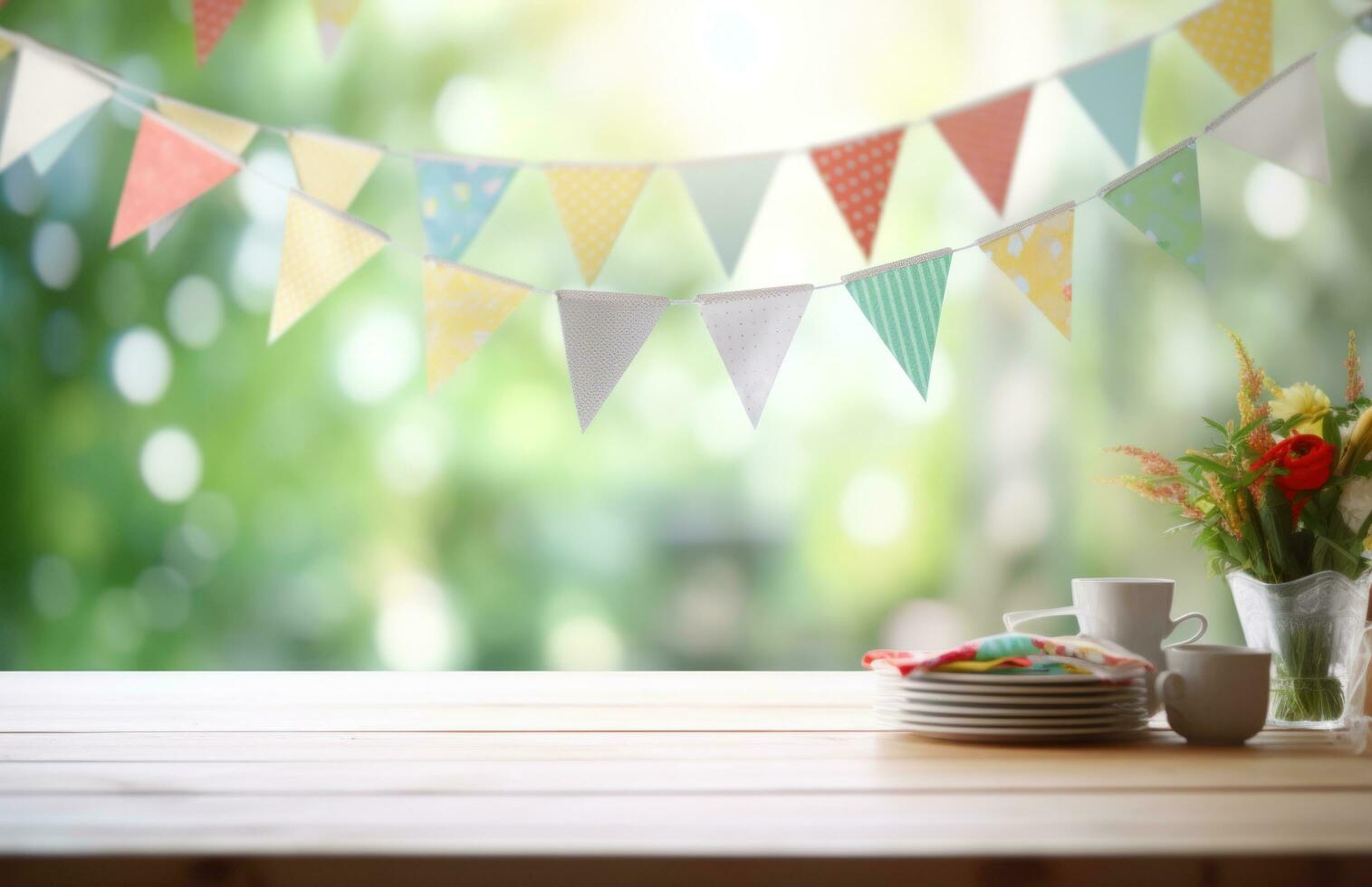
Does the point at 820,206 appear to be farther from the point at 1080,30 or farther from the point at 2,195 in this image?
the point at 2,195

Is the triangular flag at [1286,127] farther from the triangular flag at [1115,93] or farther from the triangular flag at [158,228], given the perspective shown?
the triangular flag at [158,228]

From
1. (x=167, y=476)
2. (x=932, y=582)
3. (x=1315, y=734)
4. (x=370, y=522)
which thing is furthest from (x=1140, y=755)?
(x=167, y=476)

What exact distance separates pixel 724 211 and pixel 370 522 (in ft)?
3.40

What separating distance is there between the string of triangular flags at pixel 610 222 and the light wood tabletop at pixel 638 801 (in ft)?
1.35

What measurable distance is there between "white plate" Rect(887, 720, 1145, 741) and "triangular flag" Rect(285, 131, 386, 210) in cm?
105

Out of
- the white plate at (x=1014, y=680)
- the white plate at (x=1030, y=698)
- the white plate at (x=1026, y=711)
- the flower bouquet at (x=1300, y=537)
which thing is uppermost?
the flower bouquet at (x=1300, y=537)

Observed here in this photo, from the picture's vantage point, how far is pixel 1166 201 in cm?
122

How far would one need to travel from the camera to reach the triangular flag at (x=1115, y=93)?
57.5 inches

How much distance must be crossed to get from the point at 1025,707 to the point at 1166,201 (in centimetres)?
61

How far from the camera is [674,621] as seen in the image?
2.19 metres

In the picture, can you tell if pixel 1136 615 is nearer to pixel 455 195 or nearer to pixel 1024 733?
pixel 1024 733

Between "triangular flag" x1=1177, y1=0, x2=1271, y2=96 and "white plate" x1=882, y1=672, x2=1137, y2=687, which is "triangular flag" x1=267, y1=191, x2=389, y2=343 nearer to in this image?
"white plate" x1=882, y1=672, x2=1137, y2=687

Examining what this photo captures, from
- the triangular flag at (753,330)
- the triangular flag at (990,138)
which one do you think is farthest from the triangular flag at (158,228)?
the triangular flag at (990,138)

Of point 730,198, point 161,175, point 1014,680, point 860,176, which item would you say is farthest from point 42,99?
point 1014,680
